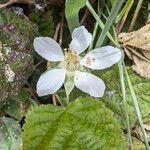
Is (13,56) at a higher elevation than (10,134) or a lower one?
higher

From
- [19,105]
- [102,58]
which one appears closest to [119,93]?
[102,58]

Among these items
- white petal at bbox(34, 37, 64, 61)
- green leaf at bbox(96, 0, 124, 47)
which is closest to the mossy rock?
white petal at bbox(34, 37, 64, 61)

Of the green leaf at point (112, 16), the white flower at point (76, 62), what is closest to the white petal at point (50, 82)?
the white flower at point (76, 62)

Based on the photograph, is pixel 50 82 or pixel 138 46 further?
pixel 138 46

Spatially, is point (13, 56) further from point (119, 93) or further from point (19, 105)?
point (119, 93)

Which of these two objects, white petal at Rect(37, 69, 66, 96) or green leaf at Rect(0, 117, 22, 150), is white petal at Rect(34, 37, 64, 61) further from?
green leaf at Rect(0, 117, 22, 150)

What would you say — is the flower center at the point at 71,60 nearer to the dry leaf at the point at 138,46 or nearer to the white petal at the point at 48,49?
the white petal at the point at 48,49

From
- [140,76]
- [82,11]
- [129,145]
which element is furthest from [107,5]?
[129,145]
